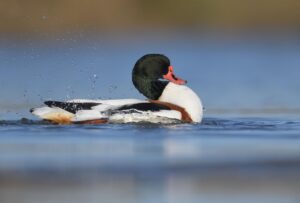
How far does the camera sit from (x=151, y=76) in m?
14.2

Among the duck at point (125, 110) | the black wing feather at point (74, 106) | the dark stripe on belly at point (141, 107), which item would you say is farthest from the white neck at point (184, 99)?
the black wing feather at point (74, 106)

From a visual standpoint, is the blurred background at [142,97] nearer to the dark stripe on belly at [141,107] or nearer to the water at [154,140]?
the water at [154,140]

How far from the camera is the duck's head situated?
14180mm

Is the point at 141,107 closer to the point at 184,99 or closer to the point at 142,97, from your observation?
the point at 184,99

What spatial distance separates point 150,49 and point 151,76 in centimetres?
1010

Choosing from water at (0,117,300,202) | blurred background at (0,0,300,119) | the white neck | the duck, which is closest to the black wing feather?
the duck

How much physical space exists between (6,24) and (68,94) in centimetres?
924

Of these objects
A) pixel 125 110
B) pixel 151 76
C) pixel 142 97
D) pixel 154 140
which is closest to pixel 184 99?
pixel 151 76

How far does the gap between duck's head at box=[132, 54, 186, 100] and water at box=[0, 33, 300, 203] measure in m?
0.76

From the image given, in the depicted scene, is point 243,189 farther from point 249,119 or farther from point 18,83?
point 18,83

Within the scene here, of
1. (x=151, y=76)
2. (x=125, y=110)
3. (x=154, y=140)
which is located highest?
(x=151, y=76)

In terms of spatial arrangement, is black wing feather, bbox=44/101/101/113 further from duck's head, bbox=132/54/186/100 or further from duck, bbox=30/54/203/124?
duck's head, bbox=132/54/186/100

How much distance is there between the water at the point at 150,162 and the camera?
8.53 meters

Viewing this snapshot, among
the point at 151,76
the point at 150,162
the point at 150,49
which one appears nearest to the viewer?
the point at 150,162
